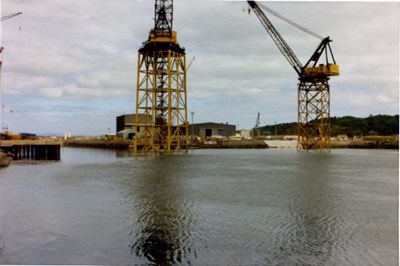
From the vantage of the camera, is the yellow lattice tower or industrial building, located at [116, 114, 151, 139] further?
industrial building, located at [116, 114, 151, 139]

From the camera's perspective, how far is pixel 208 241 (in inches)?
564

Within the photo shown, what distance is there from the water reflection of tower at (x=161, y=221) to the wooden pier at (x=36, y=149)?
37098 millimetres

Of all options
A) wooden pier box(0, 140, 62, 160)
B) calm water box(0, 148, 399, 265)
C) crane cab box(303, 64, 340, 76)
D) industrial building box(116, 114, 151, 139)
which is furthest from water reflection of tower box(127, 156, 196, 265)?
industrial building box(116, 114, 151, 139)

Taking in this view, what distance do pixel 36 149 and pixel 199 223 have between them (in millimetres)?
53543

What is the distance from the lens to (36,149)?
63938 mm

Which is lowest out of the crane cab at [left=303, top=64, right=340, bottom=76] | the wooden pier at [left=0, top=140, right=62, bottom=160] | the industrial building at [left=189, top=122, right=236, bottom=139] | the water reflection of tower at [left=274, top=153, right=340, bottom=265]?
the water reflection of tower at [left=274, top=153, right=340, bottom=265]

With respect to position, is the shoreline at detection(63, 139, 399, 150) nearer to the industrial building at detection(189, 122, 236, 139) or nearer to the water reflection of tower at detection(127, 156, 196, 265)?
the industrial building at detection(189, 122, 236, 139)

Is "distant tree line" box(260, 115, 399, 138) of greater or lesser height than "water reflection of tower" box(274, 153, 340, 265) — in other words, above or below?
above

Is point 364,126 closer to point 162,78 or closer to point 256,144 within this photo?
point 256,144

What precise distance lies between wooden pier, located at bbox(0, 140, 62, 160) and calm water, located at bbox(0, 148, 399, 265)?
1293 inches

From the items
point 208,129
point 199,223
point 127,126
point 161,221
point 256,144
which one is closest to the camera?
point 199,223

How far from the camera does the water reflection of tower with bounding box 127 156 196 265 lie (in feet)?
42.8

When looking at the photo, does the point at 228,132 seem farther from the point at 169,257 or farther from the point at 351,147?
the point at 169,257

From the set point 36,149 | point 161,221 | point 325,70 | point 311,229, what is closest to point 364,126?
point 325,70
